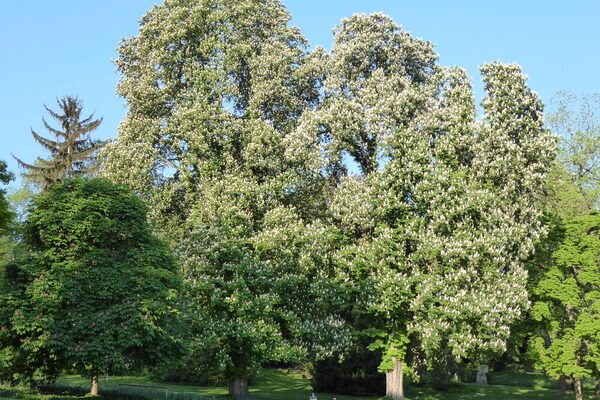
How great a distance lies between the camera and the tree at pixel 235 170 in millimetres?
30453

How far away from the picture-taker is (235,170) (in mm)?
33188

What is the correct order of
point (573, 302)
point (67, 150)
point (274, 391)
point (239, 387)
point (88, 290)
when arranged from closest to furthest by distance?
point (88, 290), point (239, 387), point (573, 302), point (274, 391), point (67, 150)

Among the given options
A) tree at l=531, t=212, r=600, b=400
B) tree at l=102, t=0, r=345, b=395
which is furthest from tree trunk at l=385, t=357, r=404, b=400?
tree at l=531, t=212, r=600, b=400

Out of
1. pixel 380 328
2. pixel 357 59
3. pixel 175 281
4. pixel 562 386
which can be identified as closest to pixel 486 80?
pixel 357 59

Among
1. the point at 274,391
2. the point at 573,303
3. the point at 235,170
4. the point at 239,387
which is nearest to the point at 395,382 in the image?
the point at 239,387

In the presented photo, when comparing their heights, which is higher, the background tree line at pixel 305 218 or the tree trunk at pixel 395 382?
the background tree line at pixel 305 218

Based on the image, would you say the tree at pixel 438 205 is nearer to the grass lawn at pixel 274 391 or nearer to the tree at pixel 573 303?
the tree at pixel 573 303

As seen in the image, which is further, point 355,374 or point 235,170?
point 355,374

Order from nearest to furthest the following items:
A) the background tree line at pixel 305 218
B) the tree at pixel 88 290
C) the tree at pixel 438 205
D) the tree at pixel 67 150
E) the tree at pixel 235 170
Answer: the tree at pixel 88 290, the background tree line at pixel 305 218, the tree at pixel 438 205, the tree at pixel 235 170, the tree at pixel 67 150

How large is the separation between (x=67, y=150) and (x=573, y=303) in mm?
48381

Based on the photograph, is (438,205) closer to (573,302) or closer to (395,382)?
(395,382)

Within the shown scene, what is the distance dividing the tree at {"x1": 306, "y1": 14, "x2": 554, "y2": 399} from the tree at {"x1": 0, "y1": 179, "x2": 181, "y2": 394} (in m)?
11.2

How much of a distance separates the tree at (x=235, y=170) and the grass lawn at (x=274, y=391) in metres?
3.60

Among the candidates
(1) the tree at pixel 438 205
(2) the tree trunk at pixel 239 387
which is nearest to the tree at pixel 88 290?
(2) the tree trunk at pixel 239 387
